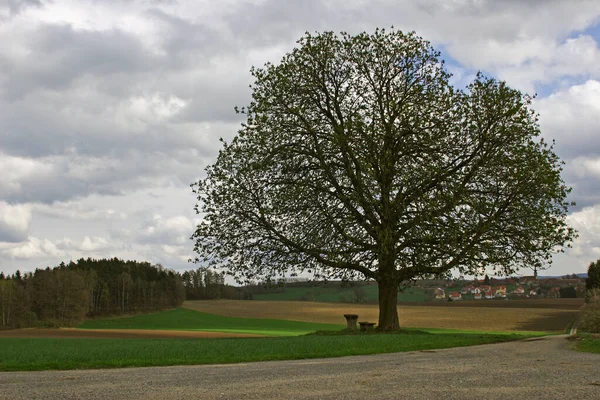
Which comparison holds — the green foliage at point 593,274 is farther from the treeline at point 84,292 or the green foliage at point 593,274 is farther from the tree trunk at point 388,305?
the treeline at point 84,292

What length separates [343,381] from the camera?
34.5 ft

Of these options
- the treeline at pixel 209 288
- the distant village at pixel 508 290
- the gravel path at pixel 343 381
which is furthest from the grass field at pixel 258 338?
the distant village at pixel 508 290

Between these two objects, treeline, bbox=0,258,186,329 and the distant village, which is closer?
treeline, bbox=0,258,186,329

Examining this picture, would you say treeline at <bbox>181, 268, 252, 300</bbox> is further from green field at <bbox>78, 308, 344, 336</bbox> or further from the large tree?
the large tree

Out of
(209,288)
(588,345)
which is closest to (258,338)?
(588,345)

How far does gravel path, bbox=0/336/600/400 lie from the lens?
9.13 m

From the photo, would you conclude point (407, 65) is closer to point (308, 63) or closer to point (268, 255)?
point (308, 63)

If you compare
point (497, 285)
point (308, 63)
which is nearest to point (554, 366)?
point (308, 63)

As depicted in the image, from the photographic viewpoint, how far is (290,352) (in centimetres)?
1766

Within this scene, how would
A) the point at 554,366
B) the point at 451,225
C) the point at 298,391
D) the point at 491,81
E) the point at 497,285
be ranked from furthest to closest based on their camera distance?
the point at 497,285 → the point at 491,81 → the point at 451,225 → the point at 554,366 → the point at 298,391

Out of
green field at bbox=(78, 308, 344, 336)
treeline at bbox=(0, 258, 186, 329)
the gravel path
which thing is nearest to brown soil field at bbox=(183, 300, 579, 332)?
green field at bbox=(78, 308, 344, 336)

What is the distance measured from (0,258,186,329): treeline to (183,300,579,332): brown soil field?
11.5 metres

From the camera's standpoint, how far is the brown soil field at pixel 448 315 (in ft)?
182

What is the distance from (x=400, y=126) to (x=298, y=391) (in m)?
19.7
